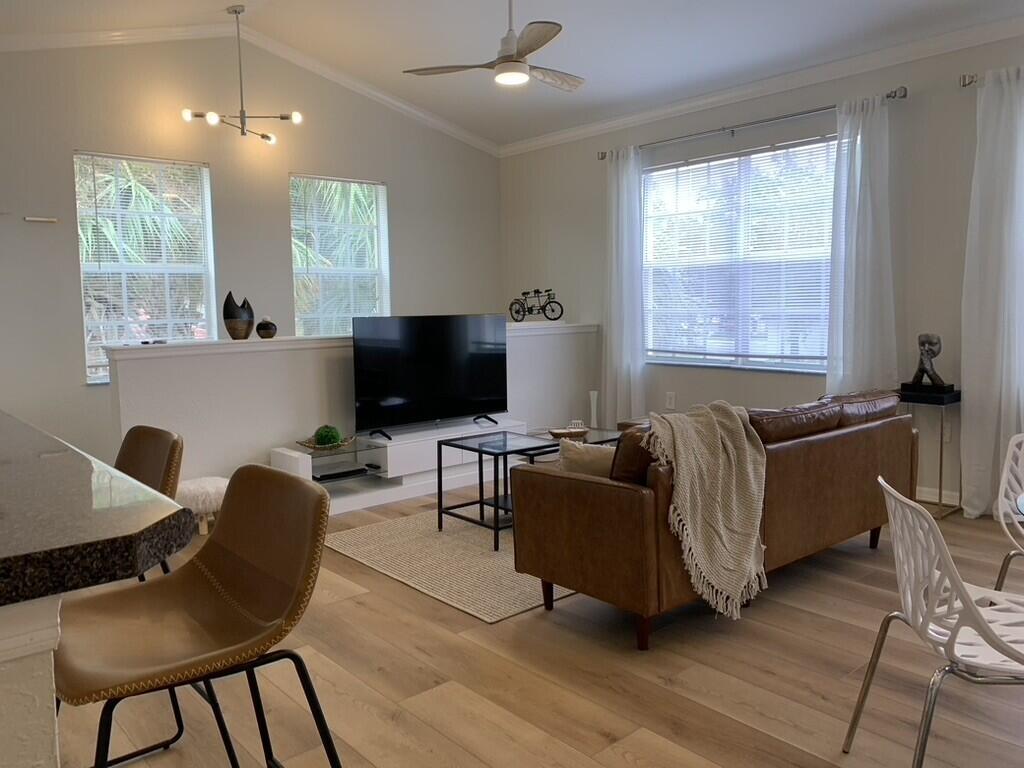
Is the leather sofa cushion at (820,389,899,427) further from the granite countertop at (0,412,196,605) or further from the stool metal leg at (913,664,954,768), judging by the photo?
the granite countertop at (0,412,196,605)

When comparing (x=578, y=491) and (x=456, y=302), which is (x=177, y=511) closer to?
(x=578, y=491)

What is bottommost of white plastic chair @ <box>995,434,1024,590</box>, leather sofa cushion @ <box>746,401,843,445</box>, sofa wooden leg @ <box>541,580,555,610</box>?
sofa wooden leg @ <box>541,580,555,610</box>

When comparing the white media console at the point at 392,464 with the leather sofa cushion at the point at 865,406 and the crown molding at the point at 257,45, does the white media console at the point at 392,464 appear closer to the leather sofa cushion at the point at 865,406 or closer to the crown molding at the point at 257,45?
the leather sofa cushion at the point at 865,406

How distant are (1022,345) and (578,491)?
116 inches

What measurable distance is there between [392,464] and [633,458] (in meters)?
2.56

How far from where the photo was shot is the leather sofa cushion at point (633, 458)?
116 inches

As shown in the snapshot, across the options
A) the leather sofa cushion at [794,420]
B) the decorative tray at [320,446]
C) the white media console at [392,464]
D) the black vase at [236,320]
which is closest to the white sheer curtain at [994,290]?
the leather sofa cushion at [794,420]

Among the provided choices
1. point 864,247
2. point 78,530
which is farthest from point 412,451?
point 78,530

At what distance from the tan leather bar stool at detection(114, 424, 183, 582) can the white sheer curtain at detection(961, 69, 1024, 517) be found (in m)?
4.29

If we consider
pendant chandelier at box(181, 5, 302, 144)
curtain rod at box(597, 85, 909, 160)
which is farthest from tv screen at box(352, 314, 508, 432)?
curtain rod at box(597, 85, 909, 160)

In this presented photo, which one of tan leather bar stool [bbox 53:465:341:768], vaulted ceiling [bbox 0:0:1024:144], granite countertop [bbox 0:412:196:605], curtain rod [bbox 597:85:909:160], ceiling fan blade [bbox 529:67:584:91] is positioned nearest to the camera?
granite countertop [bbox 0:412:196:605]

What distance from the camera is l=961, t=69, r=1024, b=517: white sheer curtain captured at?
14.4ft

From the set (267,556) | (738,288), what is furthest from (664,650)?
(738,288)

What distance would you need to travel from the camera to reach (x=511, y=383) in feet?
20.6
